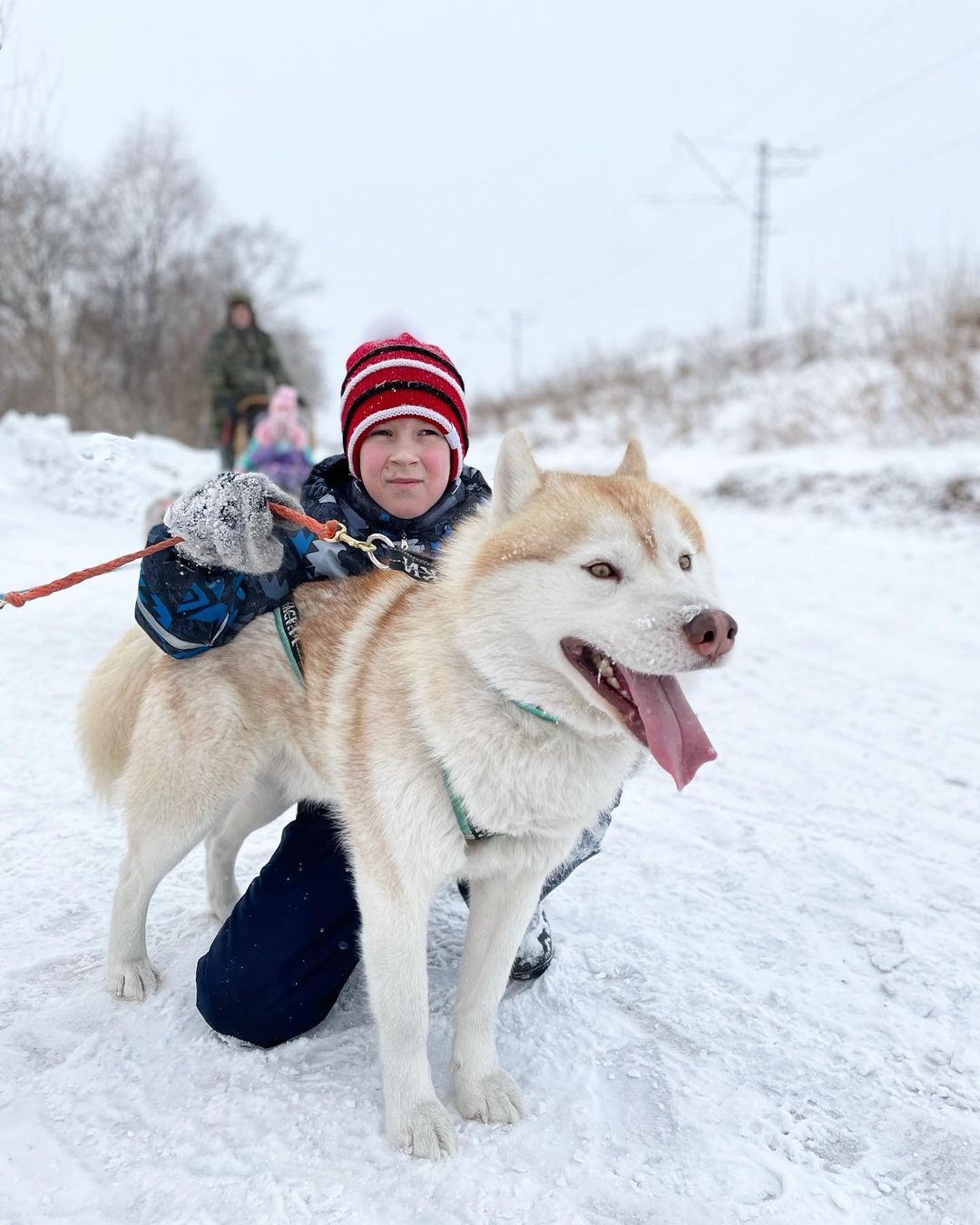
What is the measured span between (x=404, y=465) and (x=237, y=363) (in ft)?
24.6

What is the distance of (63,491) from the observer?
24.0 ft

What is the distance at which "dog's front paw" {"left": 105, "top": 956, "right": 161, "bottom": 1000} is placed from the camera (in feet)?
6.46

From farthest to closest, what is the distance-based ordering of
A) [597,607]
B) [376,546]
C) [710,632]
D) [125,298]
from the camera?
[125,298], [376,546], [597,607], [710,632]

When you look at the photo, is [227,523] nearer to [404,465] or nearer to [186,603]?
[186,603]

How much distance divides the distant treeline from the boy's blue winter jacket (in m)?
7.67

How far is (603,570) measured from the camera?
5.17ft

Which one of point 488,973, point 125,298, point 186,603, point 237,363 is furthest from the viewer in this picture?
point 125,298

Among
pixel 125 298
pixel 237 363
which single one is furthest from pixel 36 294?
pixel 125 298

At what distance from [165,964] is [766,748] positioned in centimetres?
230

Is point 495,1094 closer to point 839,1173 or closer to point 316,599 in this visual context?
point 839,1173

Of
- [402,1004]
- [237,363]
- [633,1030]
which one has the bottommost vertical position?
[633,1030]

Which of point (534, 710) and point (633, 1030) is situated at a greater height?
point (534, 710)

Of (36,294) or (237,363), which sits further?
(36,294)

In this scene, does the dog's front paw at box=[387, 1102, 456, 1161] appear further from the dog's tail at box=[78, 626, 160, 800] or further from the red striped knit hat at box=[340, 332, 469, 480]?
Result: the red striped knit hat at box=[340, 332, 469, 480]
